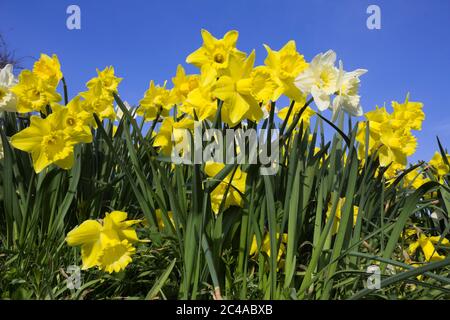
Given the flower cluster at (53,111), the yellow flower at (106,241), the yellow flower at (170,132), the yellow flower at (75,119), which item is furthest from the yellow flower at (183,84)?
the yellow flower at (106,241)

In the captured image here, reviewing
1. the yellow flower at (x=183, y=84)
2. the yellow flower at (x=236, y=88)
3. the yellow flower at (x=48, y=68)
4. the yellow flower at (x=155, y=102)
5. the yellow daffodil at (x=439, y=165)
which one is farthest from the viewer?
the yellow daffodil at (x=439, y=165)

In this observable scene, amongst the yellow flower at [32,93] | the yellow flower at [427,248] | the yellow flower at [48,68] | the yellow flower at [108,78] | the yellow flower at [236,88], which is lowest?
the yellow flower at [427,248]

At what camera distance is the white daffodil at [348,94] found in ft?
4.99

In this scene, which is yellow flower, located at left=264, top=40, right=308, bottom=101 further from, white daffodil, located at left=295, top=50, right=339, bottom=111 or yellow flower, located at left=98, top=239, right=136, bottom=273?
yellow flower, located at left=98, top=239, right=136, bottom=273

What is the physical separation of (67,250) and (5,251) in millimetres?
226

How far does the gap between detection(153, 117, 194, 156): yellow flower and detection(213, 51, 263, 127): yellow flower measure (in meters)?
0.27

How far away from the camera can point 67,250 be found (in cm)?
173

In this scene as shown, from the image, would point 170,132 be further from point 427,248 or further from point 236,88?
point 427,248

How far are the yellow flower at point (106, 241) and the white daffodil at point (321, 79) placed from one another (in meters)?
0.73

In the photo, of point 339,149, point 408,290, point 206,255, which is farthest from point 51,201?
point 408,290

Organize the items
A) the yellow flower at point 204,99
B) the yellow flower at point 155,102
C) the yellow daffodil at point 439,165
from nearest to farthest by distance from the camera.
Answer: the yellow flower at point 204,99
the yellow flower at point 155,102
the yellow daffodil at point 439,165

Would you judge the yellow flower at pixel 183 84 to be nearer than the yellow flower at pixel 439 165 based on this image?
Yes

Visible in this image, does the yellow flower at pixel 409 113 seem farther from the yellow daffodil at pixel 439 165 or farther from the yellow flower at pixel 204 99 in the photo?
the yellow daffodil at pixel 439 165
